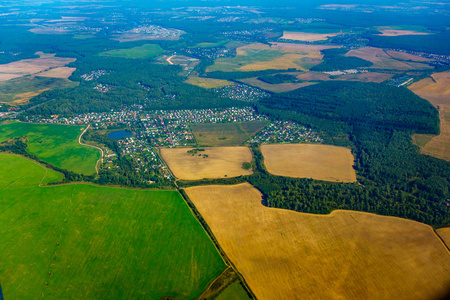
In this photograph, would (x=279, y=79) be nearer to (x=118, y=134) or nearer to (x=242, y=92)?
(x=242, y=92)

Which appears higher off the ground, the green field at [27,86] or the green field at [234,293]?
the green field at [234,293]

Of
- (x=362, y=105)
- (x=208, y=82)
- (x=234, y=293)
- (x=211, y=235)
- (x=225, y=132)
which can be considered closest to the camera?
(x=234, y=293)

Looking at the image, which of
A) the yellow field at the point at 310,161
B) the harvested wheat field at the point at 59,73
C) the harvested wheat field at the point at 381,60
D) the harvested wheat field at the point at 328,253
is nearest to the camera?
the harvested wheat field at the point at 328,253

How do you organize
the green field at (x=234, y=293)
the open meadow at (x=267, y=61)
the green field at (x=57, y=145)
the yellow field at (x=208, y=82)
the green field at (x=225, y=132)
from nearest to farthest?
1. the green field at (x=234, y=293)
2. the green field at (x=57, y=145)
3. the green field at (x=225, y=132)
4. the yellow field at (x=208, y=82)
5. the open meadow at (x=267, y=61)

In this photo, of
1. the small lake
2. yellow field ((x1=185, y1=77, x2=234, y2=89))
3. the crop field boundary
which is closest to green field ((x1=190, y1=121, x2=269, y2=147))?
the small lake

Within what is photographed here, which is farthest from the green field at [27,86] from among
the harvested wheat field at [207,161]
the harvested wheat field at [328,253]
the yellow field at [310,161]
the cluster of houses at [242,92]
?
the harvested wheat field at [328,253]

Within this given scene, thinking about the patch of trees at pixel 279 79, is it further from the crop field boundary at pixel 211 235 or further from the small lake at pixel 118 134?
the crop field boundary at pixel 211 235

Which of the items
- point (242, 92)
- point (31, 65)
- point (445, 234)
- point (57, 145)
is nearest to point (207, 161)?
point (57, 145)
